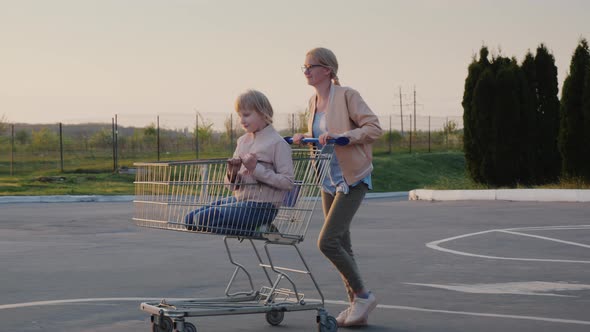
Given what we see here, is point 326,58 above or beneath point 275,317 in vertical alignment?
above

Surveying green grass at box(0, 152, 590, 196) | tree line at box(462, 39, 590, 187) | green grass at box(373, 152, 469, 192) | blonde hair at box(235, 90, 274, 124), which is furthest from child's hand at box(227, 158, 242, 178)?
green grass at box(373, 152, 469, 192)

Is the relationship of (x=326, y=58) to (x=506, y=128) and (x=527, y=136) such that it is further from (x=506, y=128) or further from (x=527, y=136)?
(x=527, y=136)

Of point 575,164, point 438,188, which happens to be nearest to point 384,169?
point 438,188

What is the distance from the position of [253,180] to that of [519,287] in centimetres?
372

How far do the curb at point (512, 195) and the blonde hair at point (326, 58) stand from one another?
55.3 ft

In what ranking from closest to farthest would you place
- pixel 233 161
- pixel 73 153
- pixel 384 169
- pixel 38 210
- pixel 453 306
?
pixel 233 161 → pixel 453 306 → pixel 38 210 → pixel 384 169 → pixel 73 153

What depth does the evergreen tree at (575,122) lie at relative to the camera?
26062mm

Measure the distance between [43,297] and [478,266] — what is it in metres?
4.83

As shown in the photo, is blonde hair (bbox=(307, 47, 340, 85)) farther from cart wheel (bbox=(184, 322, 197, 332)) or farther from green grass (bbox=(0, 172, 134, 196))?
green grass (bbox=(0, 172, 134, 196))

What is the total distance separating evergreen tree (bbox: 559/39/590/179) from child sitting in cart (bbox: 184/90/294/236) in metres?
19.7

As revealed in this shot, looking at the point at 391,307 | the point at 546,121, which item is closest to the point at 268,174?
the point at 391,307

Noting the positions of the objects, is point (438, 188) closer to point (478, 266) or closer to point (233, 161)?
point (478, 266)

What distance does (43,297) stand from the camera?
9.40 m

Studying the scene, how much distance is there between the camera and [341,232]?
7.76 meters
